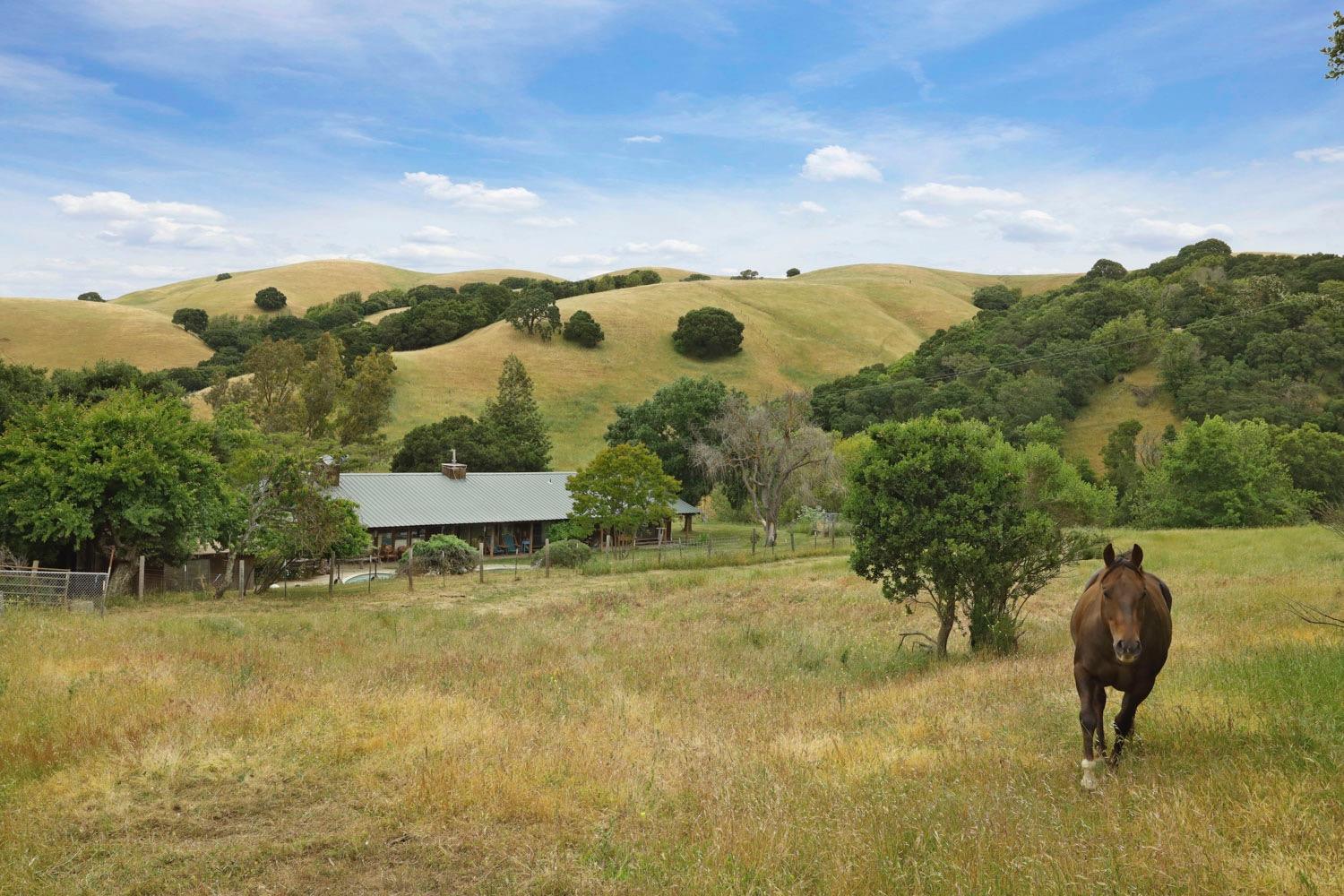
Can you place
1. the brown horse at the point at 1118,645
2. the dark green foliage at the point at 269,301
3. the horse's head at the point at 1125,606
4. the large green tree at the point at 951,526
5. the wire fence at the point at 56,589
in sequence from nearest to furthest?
the horse's head at the point at 1125,606, the brown horse at the point at 1118,645, the large green tree at the point at 951,526, the wire fence at the point at 56,589, the dark green foliage at the point at 269,301

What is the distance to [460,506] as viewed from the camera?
53.4m

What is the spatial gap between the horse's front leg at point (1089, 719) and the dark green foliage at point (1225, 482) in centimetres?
5803

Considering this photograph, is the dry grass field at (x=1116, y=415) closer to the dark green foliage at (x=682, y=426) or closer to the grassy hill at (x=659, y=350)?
the dark green foliage at (x=682, y=426)

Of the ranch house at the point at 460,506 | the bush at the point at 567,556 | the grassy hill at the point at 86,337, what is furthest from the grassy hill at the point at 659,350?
the grassy hill at the point at 86,337

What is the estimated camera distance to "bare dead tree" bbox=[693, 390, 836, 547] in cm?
5700

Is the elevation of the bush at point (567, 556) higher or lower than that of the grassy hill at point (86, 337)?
lower

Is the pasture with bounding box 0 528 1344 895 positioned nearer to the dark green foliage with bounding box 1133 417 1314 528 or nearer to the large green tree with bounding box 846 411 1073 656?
the large green tree with bounding box 846 411 1073 656

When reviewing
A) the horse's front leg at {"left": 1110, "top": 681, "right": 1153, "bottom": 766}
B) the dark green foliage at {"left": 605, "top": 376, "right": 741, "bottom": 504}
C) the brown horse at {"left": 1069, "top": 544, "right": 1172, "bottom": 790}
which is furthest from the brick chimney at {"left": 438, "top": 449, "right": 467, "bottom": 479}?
the horse's front leg at {"left": 1110, "top": 681, "right": 1153, "bottom": 766}

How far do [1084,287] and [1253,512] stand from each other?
68.0 m

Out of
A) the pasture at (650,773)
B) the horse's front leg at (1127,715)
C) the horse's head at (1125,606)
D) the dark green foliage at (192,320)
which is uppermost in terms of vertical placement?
the dark green foliage at (192,320)

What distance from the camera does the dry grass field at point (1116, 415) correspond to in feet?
239

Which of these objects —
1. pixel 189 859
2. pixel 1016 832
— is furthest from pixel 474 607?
pixel 1016 832

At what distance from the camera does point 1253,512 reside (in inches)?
2219

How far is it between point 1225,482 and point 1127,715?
59092mm
